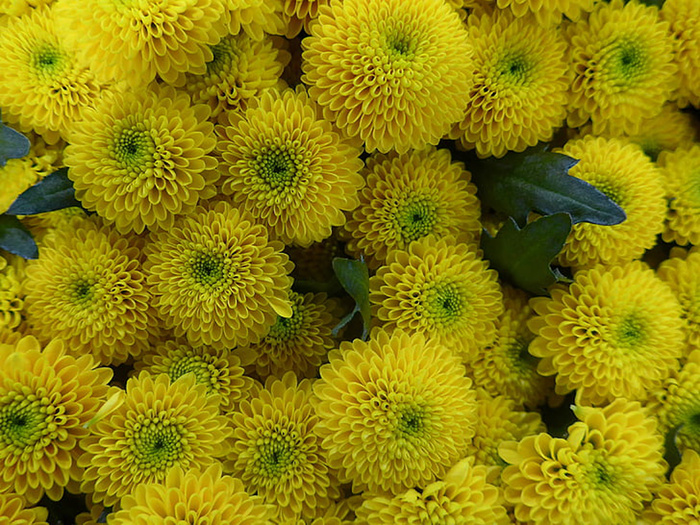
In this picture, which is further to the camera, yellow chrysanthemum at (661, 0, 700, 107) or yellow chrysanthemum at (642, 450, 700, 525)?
yellow chrysanthemum at (661, 0, 700, 107)

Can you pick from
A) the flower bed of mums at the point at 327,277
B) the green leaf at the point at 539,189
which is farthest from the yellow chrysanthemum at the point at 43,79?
the green leaf at the point at 539,189

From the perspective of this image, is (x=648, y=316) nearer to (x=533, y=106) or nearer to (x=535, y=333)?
(x=535, y=333)

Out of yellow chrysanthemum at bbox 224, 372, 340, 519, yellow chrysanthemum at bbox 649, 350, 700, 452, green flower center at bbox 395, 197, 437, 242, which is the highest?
green flower center at bbox 395, 197, 437, 242

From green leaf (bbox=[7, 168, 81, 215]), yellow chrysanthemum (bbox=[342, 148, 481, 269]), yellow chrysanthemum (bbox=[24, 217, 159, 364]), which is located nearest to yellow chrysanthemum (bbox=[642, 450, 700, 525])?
yellow chrysanthemum (bbox=[342, 148, 481, 269])

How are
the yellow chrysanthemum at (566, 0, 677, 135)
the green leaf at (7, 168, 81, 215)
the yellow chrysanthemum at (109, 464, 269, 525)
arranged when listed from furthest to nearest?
the yellow chrysanthemum at (566, 0, 677, 135) < the green leaf at (7, 168, 81, 215) < the yellow chrysanthemum at (109, 464, 269, 525)

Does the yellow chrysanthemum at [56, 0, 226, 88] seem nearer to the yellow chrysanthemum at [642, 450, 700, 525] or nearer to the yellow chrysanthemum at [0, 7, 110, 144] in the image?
the yellow chrysanthemum at [0, 7, 110, 144]
